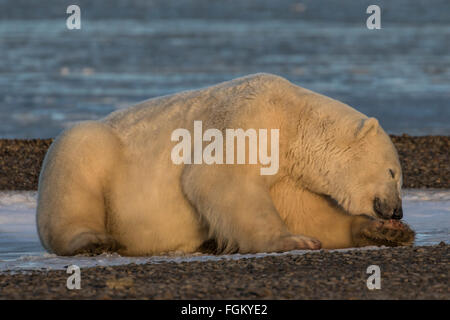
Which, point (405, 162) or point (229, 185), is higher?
point (229, 185)

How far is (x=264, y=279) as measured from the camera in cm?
548

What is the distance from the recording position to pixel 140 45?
30641 millimetres

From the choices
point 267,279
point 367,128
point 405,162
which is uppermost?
point 367,128

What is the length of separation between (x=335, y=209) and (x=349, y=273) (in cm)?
153

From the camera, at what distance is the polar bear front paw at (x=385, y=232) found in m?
7.07

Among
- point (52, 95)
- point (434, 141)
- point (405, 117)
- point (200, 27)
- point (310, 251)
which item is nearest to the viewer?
point (310, 251)

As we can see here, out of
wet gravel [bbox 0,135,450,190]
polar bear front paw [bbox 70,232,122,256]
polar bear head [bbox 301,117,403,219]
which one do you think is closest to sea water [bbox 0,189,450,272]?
polar bear front paw [bbox 70,232,122,256]

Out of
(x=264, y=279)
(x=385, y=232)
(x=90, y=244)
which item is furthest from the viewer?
(x=385, y=232)

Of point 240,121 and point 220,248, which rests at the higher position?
point 240,121

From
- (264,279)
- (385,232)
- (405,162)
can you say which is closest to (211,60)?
(405,162)

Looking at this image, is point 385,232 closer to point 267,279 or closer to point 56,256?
point 267,279

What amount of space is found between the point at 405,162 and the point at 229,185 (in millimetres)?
5061
